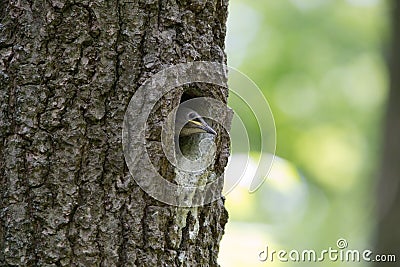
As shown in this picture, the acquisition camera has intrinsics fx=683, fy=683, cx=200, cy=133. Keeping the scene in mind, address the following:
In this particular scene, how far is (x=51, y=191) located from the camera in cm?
216

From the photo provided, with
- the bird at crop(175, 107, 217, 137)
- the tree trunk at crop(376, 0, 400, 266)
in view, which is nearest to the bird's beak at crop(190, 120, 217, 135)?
the bird at crop(175, 107, 217, 137)

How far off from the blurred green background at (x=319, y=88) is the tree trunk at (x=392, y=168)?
370 centimetres

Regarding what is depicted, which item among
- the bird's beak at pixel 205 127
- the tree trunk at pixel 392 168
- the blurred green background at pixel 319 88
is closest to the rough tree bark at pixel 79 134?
the bird's beak at pixel 205 127

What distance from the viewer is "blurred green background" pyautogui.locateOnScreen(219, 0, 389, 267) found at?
8391mm

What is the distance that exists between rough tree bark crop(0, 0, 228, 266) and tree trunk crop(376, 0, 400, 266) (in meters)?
1.96

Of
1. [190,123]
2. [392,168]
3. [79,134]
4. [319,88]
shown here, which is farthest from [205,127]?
[319,88]

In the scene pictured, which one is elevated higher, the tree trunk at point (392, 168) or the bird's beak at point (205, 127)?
the tree trunk at point (392, 168)

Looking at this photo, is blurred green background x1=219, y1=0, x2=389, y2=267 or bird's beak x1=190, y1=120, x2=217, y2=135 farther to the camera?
blurred green background x1=219, y1=0, x2=389, y2=267

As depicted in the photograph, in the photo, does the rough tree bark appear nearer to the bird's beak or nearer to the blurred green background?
the bird's beak

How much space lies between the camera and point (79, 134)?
2.18 m

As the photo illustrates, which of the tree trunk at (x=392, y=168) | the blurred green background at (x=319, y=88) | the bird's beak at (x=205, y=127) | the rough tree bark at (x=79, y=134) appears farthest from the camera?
the blurred green background at (x=319, y=88)

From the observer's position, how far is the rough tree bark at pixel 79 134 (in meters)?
2.15

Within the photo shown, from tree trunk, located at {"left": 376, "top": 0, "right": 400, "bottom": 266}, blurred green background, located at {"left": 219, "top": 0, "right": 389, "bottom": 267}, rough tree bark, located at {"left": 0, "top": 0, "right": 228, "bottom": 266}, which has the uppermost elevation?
blurred green background, located at {"left": 219, "top": 0, "right": 389, "bottom": 267}

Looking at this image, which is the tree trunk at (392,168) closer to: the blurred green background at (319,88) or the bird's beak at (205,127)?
the bird's beak at (205,127)
